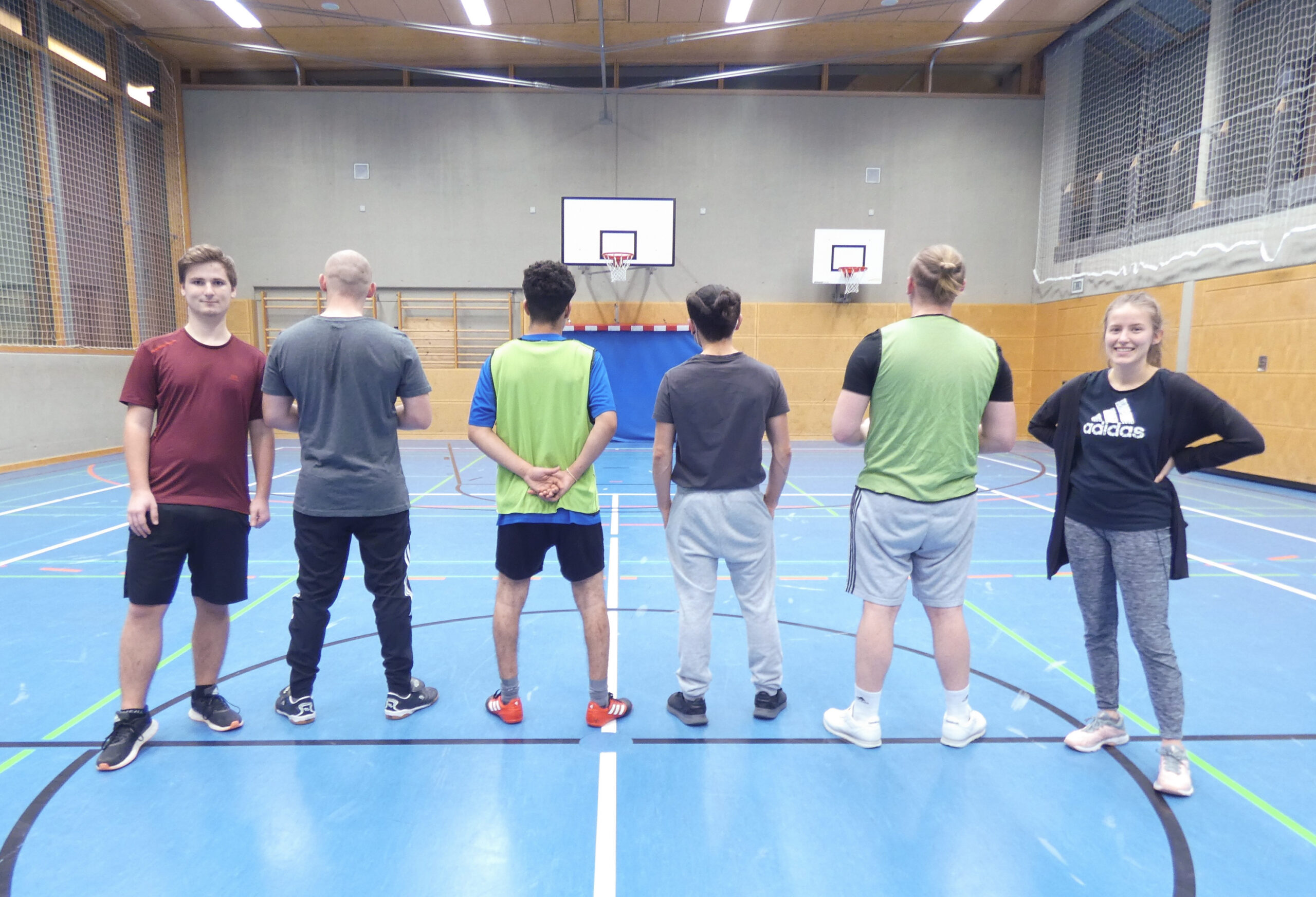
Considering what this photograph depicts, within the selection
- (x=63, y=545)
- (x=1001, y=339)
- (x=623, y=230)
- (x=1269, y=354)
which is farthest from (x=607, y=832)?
(x=1001, y=339)

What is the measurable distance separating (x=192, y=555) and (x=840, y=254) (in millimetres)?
11388

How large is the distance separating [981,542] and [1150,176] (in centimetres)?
794

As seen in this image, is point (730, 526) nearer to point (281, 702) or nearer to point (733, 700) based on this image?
point (733, 700)

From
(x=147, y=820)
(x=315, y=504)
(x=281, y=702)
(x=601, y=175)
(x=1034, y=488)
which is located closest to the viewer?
(x=147, y=820)

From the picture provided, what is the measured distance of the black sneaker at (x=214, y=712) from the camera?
2.52 meters

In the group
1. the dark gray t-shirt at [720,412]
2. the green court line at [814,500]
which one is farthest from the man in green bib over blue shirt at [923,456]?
the green court line at [814,500]

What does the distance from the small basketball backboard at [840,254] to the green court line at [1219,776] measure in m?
9.60

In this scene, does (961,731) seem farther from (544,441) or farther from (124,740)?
(124,740)

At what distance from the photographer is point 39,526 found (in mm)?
5648

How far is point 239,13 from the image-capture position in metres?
10.1

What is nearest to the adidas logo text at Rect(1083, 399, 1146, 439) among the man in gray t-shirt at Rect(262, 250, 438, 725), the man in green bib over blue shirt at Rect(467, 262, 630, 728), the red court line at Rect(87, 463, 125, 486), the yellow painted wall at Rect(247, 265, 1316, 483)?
the man in green bib over blue shirt at Rect(467, 262, 630, 728)

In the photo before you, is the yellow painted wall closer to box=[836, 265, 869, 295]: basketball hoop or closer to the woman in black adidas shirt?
box=[836, 265, 869, 295]: basketball hoop

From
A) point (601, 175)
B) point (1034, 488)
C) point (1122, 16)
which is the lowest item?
point (1034, 488)

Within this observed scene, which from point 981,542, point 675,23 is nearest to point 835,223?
point 675,23
